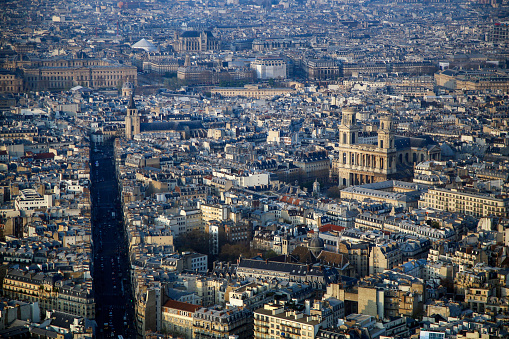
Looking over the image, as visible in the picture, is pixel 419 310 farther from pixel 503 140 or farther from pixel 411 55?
pixel 411 55

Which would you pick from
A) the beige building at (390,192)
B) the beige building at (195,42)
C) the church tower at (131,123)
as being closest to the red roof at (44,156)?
the church tower at (131,123)

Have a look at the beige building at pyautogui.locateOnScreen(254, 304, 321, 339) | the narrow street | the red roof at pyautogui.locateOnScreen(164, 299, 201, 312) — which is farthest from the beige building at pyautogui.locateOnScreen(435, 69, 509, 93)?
the beige building at pyautogui.locateOnScreen(254, 304, 321, 339)

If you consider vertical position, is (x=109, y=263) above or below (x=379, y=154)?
below

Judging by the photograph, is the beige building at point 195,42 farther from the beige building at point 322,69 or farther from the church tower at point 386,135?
the church tower at point 386,135

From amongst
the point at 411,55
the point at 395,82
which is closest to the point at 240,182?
the point at 395,82

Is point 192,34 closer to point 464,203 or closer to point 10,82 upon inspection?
point 10,82

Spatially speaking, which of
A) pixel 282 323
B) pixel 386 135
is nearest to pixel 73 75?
pixel 386 135
